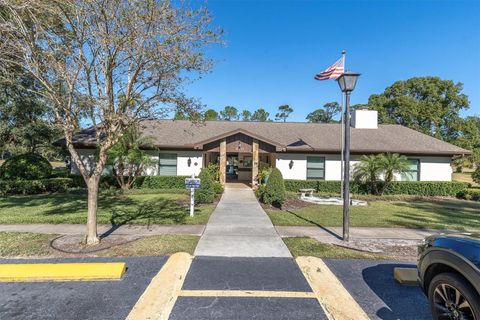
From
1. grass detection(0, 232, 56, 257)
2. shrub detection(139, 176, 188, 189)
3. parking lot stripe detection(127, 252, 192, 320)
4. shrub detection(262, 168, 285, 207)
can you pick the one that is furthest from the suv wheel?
shrub detection(139, 176, 188, 189)

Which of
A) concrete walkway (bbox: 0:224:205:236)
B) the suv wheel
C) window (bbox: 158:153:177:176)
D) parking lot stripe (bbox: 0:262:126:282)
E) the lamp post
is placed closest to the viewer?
the suv wheel

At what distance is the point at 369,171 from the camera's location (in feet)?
54.2

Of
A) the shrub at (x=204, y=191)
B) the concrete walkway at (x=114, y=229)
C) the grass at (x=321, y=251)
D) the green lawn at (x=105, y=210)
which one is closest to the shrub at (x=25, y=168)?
the green lawn at (x=105, y=210)

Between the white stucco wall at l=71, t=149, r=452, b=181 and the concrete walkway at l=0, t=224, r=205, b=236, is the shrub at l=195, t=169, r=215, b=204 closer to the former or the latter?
the concrete walkway at l=0, t=224, r=205, b=236

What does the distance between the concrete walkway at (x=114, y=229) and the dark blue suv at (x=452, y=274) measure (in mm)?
5388

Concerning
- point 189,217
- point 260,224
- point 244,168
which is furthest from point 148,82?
point 244,168

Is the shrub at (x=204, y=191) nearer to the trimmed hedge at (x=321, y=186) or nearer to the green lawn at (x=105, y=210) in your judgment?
the green lawn at (x=105, y=210)

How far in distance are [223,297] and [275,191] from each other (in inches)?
318

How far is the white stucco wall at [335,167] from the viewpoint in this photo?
58.6 feet

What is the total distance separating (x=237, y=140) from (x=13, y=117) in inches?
555

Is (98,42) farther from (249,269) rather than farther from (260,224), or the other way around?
(260,224)

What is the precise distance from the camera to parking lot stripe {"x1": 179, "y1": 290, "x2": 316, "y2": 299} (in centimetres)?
411

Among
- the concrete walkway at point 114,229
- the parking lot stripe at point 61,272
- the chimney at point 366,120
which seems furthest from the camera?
the chimney at point 366,120

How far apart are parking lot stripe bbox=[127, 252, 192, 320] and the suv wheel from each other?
3385 mm
